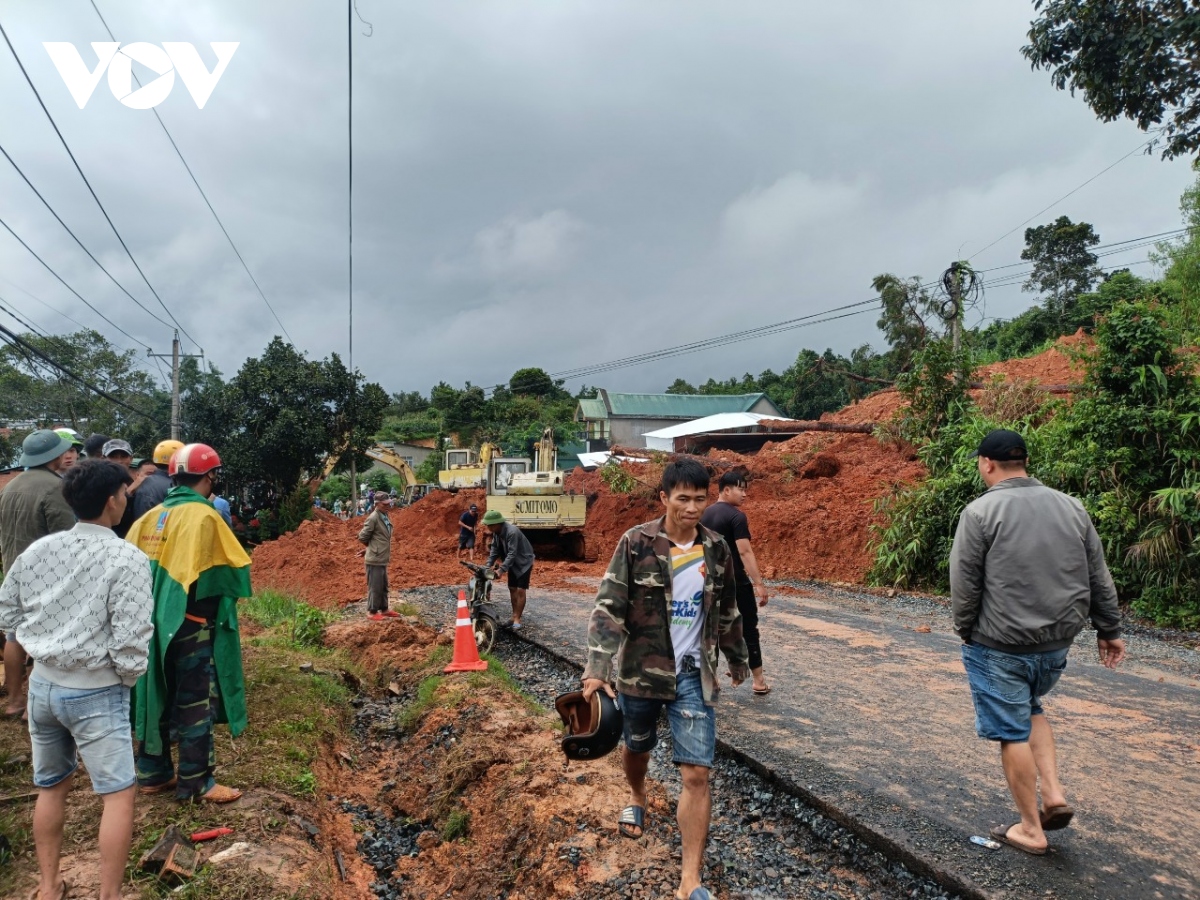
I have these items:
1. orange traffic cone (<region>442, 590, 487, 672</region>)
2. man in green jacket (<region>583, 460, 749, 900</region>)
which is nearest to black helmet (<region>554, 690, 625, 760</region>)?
man in green jacket (<region>583, 460, 749, 900</region>)

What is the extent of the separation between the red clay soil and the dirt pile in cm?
701

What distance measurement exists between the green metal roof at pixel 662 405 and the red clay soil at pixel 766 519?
24.0m

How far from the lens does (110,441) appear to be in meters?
5.65

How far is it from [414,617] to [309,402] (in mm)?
19131

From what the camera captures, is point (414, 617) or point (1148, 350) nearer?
point (1148, 350)

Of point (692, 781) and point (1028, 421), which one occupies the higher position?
point (1028, 421)

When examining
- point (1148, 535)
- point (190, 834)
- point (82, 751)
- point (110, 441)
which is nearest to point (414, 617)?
point (110, 441)

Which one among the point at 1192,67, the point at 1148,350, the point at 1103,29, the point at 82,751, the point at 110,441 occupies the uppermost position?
the point at 1103,29

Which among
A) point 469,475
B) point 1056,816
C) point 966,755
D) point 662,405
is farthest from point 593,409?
point 1056,816

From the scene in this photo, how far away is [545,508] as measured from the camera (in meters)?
18.3

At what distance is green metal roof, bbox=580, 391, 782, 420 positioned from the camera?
50.6m

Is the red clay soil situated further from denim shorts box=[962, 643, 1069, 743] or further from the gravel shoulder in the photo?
denim shorts box=[962, 643, 1069, 743]

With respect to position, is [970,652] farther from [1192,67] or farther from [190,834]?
[1192,67]

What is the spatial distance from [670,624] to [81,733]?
7.37ft
